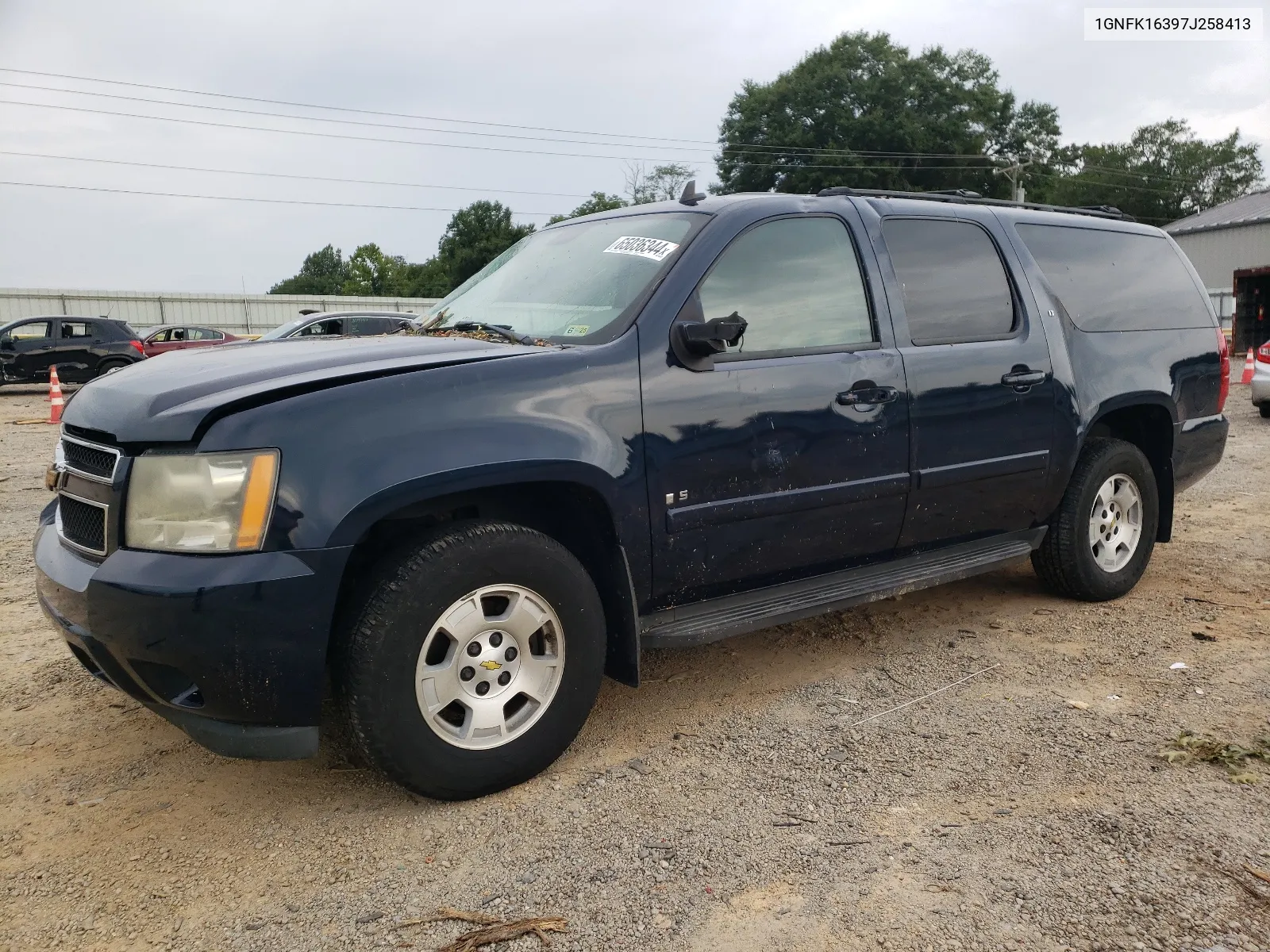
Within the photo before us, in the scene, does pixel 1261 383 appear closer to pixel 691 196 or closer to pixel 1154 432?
pixel 1154 432

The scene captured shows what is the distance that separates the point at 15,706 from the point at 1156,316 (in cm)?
533

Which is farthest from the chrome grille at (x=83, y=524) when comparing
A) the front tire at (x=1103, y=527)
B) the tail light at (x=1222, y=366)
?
the tail light at (x=1222, y=366)

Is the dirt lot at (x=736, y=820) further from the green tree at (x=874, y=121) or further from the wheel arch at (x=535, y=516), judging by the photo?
the green tree at (x=874, y=121)

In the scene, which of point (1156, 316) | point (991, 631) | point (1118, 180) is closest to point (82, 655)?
point (991, 631)

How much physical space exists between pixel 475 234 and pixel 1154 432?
61.7 meters

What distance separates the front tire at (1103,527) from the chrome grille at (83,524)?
3.90m

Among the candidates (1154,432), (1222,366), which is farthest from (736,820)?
(1222,366)

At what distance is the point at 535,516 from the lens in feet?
10.3

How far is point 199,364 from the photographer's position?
303cm

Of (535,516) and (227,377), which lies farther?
(535,516)

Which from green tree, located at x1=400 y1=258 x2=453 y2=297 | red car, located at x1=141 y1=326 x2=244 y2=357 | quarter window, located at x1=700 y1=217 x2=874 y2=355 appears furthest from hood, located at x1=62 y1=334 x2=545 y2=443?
green tree, located at x1=400 y1=258 x2=453 y2=297

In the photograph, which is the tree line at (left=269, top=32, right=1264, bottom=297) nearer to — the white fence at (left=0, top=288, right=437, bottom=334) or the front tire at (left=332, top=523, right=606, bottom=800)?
the white fence at (left=0, top=288, right=437, bottom=334)

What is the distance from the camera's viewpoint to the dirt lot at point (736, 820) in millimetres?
2293

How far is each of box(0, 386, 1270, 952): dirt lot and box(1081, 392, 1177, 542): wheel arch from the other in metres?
1.02
